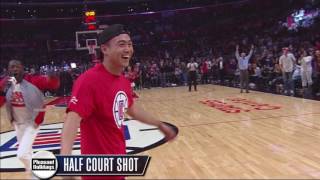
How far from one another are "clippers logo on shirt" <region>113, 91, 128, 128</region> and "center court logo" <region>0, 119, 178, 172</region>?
142 inches

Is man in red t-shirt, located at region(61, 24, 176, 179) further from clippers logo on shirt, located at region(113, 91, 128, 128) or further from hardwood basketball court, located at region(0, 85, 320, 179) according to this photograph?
hardwood basketball court, located at region(0, 85, 320, 179)

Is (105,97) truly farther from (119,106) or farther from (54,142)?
(54,142)

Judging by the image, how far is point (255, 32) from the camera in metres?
27.5

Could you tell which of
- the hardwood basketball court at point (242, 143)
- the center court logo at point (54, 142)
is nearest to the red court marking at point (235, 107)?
the hardwood basketball court at point (242, 143)

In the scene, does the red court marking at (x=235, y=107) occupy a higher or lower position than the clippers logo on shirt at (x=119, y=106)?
lower

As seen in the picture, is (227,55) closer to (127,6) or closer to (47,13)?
(127,6)

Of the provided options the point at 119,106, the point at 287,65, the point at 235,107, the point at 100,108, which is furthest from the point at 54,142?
the point at 287,65

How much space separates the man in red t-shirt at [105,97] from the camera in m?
2.10

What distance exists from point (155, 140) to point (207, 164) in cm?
196

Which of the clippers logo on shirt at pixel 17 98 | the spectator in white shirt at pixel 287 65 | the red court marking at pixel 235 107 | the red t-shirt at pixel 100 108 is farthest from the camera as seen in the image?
the spectator in white shirt at pixel 287 65

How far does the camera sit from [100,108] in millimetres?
2168

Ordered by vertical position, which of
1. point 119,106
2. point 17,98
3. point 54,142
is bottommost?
point 54,142

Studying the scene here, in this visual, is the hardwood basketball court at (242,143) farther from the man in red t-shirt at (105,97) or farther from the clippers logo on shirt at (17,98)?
the man in red t-shirt at (105,97)

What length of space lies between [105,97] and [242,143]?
15.0ft
